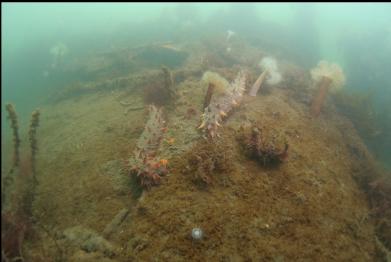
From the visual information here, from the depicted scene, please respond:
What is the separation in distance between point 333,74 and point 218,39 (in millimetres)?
12294

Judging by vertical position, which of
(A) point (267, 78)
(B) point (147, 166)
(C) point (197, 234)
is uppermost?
(A) point (267, 78)

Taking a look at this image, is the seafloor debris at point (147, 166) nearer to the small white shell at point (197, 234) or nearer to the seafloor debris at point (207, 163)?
the seafloor debris at point (207, 163)

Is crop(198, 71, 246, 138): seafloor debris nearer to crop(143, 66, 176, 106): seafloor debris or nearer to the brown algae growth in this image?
the brown algae growth

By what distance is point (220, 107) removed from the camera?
598 cm

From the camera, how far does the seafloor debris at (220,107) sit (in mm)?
5531

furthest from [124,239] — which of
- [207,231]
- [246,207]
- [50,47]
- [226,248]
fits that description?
[50,47]

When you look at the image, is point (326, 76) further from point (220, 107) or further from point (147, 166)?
point (147, 166)

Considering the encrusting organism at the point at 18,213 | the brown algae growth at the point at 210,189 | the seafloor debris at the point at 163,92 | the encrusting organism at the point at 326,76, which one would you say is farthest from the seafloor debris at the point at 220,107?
the encrusting organism at the point at 18,213

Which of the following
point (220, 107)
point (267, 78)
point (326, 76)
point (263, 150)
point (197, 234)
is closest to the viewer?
point (197, 234)

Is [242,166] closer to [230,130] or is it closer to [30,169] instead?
[230,130]

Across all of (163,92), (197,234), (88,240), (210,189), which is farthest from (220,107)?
(88,240)

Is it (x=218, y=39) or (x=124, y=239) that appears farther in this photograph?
(x=218, y=39)

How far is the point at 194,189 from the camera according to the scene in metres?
4.46

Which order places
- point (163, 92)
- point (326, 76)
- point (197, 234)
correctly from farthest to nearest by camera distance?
1. point (163, 92)
2. point (326, 76)
3. point (197, 234)
